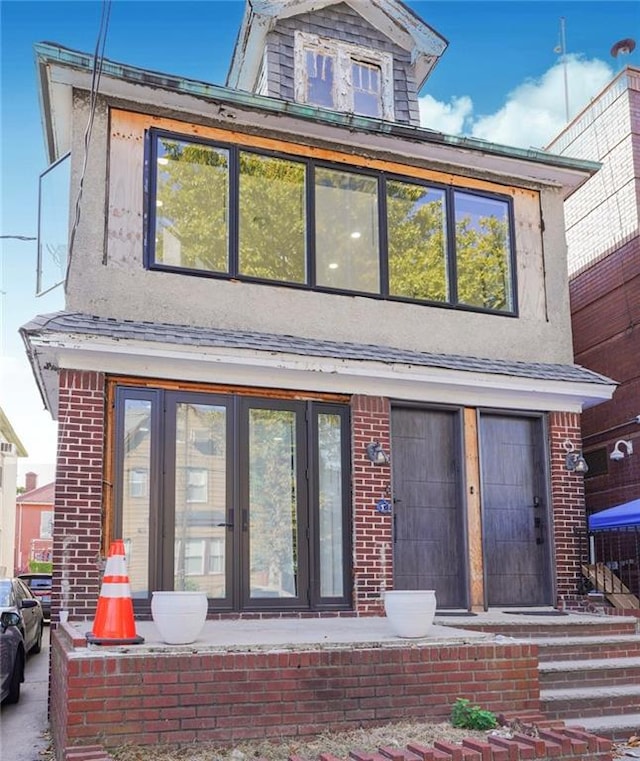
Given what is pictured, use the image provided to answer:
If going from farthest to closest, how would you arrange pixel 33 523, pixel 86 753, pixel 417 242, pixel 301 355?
1. pixel 33 523
2. pixel 417 242
3. pixel 301 355
4. pixel 86 753

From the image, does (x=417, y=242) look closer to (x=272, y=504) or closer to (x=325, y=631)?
(x=272, y=504)

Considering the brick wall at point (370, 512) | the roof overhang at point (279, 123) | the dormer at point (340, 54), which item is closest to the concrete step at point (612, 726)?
the brick wall at point (370, 512)

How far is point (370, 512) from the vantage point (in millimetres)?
9359

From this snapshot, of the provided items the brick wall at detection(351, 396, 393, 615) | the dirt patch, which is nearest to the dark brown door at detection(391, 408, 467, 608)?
the brick wall at detection(351, 396, 393, 615)

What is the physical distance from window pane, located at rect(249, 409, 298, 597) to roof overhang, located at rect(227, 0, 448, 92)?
577 cm

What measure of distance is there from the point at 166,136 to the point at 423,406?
4255 mm

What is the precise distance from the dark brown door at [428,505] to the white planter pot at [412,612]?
3252 millimetres

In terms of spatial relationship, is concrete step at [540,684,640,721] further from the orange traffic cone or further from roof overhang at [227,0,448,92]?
roof overhang at [227,0,448,92]

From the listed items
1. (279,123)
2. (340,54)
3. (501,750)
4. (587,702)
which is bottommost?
(587,702)

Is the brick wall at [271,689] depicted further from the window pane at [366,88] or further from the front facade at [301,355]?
the window pane at [366,88]

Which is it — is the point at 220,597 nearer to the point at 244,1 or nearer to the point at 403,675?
the point at 403,675

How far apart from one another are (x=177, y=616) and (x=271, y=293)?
15.6 feet

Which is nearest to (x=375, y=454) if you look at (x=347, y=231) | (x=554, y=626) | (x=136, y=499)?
(x=554, y=626)

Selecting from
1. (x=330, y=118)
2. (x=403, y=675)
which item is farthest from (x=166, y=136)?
(x=403, y=675)
